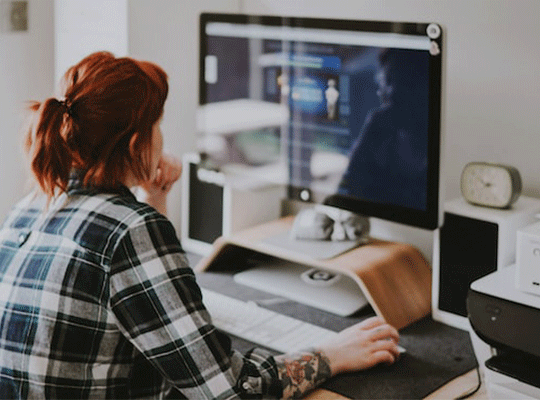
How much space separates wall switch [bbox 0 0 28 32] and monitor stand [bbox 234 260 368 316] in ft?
2.99

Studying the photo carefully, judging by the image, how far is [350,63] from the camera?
2.07 meters

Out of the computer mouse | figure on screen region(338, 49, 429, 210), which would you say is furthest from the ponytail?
the computer mouse

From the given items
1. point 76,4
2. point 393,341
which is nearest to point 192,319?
point 393,341

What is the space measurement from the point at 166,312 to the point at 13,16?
1391mm

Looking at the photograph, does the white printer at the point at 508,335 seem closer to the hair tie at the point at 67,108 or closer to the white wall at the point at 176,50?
the hair tie at the point at 67,108

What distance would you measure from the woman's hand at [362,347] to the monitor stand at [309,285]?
19 centimetres

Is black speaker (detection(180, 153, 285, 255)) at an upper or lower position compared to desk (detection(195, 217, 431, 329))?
upper

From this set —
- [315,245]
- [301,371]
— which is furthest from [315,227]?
[301,371]

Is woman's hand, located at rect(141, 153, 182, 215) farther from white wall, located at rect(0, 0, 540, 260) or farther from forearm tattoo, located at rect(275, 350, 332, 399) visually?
white wall, located at rect(0, 0, 540, 260)

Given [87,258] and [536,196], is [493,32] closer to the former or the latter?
[536,196]

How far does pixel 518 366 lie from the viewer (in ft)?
5.46

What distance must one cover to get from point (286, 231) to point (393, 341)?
60 cm

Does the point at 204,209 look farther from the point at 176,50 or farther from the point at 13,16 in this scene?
the point at 13,16

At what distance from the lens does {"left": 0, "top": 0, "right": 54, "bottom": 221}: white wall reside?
258cm
